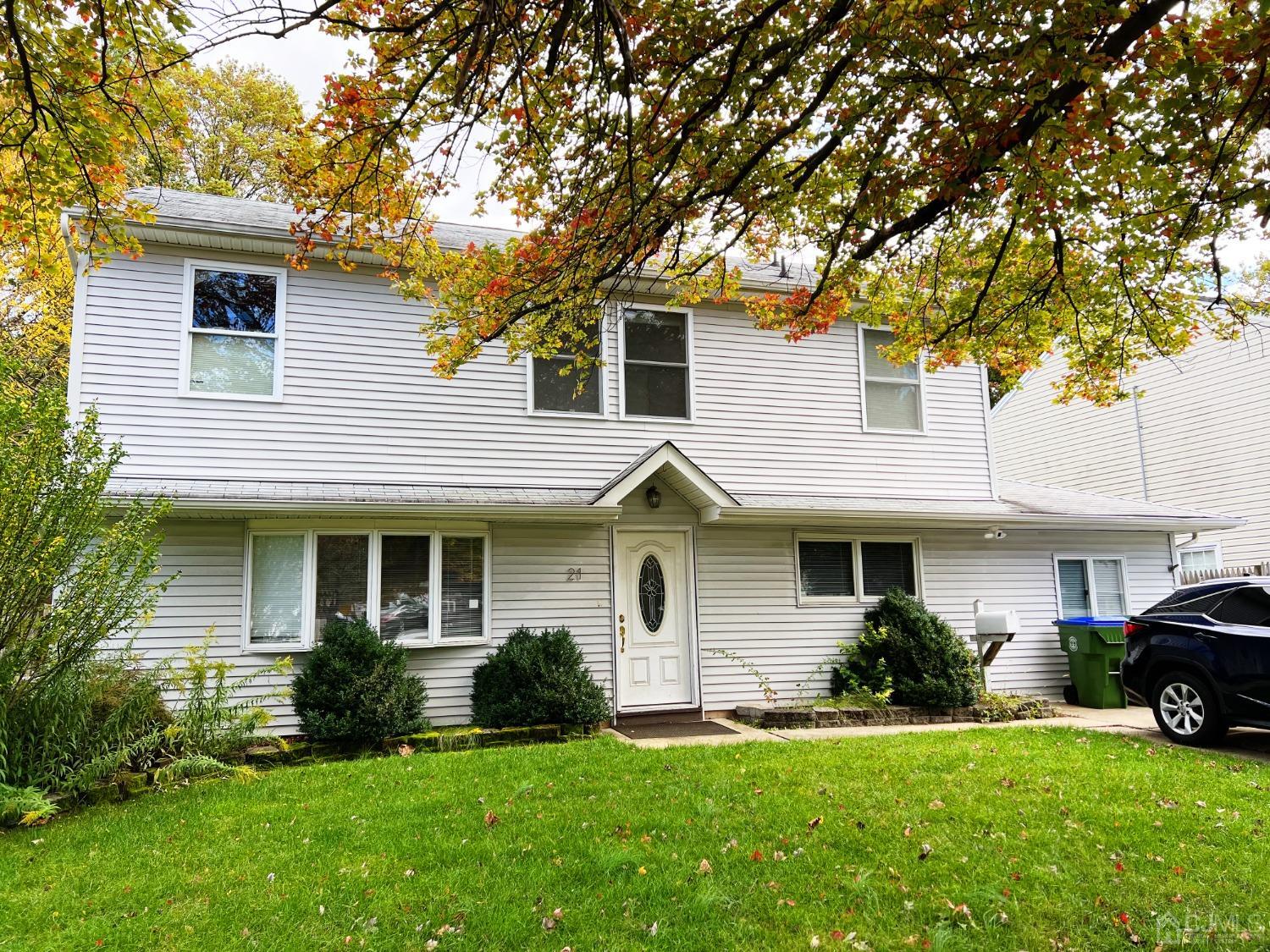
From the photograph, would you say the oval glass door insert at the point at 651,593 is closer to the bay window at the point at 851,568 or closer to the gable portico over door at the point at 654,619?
the gable portico over door at the point at 654,619

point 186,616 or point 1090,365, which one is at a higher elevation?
point 1090,365

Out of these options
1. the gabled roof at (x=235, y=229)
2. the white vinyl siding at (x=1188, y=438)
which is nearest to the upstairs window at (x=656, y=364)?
the gabled roof at (x=235, y=229)

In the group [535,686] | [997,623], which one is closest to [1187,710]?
[997,623]

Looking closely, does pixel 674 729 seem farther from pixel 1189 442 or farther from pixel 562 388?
pixel 1189 442

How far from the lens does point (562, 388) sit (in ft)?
33.2

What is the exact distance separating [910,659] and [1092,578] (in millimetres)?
4314

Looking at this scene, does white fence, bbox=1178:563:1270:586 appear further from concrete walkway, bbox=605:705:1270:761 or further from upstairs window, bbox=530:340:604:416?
upstairs window, bbox=530:340:604:416

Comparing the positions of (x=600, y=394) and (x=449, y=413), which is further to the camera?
(x=600, y=394)

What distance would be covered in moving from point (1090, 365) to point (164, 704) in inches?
387

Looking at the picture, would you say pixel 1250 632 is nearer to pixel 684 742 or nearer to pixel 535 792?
pixel 684 742

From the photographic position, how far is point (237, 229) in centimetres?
867

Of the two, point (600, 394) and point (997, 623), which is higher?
point (600, 394)

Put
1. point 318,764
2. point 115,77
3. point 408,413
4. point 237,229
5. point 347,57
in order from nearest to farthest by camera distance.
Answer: point 115,77 < point 347,57 < point 318,764 < point 237,229 < point 408,413

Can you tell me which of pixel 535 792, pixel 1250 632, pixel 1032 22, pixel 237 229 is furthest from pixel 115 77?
pixel 1250 632
